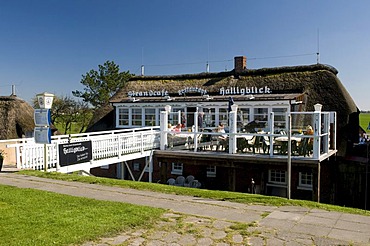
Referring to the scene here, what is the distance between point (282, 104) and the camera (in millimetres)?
18219

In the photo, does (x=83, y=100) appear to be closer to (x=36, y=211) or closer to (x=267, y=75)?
(x=267, y=75)

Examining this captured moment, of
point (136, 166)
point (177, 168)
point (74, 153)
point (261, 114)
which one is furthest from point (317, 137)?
point (136, 166)

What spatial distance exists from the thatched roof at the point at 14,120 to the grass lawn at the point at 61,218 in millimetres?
19657

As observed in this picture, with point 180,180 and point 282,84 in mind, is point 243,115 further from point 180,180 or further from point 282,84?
point 180,180

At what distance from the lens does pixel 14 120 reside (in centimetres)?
2595

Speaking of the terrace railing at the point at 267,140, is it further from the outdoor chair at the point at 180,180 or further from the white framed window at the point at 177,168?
the white framed window at the point at 177,168

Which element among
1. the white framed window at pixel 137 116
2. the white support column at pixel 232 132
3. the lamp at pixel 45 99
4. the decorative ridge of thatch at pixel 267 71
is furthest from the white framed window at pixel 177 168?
the lamp at pixel 45 99

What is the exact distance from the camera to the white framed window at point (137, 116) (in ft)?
76.7

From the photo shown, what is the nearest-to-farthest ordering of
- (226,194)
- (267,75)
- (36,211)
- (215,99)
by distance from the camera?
1. (36,211)
2. (226,194)
3. (215,99)
4. (267,75)

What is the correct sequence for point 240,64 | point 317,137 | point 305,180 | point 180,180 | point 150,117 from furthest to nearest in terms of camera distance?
point 240,64, point 150,117, point 180,180, point 305,180, point 317,137

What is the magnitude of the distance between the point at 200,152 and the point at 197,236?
10.3 metres

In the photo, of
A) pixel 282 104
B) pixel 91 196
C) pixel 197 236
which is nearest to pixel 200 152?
pixel 282 104

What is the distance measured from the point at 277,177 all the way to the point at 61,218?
1278 centimetres

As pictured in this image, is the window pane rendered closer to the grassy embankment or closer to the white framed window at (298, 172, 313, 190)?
the white framed window at (298, 172, 313, 190)
